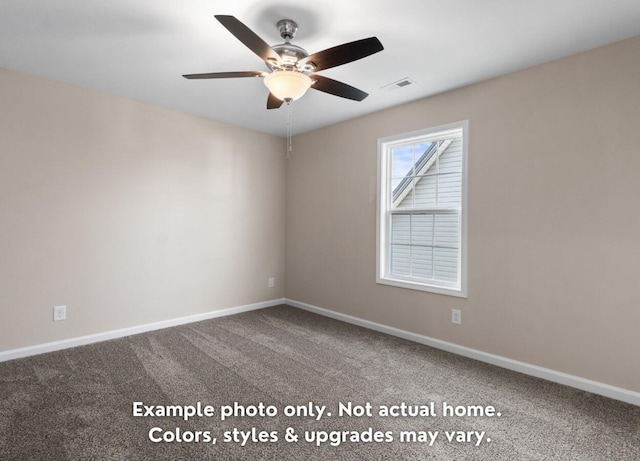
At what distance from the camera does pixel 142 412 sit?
2221 mm

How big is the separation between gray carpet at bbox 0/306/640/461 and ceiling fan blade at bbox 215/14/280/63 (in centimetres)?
218

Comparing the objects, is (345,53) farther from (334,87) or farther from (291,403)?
(291,403)

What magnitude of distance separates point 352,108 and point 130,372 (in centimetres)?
328

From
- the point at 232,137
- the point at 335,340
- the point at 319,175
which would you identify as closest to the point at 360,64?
the point at 319,175

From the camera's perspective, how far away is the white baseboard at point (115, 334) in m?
3.09

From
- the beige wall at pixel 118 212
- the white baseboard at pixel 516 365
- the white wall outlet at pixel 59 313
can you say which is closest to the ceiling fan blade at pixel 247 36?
the beige wall at pixel 118 212

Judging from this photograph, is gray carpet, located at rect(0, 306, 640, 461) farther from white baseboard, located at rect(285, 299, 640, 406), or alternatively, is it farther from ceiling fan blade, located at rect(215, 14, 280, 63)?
ceiling fan blade, located at rect(215, 14, 280, 63)

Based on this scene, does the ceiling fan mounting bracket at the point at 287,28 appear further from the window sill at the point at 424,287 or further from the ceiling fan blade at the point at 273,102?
the window sill at the point at 424,287

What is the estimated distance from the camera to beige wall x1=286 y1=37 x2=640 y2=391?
2.43m

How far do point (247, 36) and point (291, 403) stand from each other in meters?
2.25

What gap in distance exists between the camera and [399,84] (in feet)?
10.5

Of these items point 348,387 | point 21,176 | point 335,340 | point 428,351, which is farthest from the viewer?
point 335,340

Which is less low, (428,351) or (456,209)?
(456,209)

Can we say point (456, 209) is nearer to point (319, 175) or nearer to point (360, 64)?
point (360, 64)
